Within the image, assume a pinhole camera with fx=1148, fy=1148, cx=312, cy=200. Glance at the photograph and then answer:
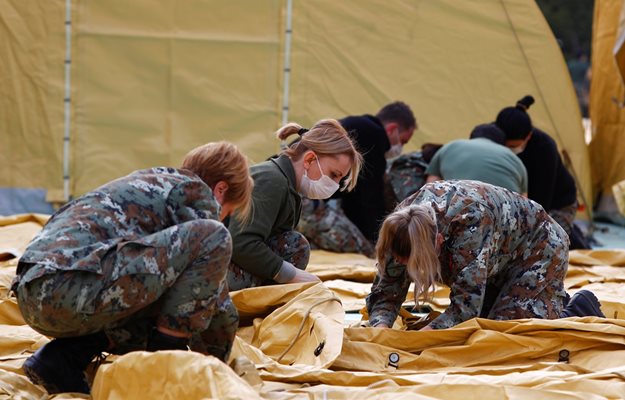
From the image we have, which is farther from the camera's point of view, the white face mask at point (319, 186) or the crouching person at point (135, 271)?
the white face mask at point (319, 186)

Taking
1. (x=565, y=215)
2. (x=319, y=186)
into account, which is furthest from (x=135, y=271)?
(x=565, y=215)

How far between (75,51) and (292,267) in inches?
160

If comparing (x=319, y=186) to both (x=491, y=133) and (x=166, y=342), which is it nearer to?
(x=166, y=342)

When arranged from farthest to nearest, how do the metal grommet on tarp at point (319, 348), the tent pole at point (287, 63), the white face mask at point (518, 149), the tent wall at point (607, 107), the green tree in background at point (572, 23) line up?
the green tree in background at point (572, 23) < the tent wall at point (607, 107) < the tent pole at point (287, 63) < the white face mask at point (518, 149) < the metal grommet on tarp at point (319, 348)

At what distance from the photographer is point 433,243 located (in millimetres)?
3463

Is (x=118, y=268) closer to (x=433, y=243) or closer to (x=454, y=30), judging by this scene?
(x=433, y=243)

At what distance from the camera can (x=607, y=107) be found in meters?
8.87

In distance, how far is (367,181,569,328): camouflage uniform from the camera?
3.61 meters

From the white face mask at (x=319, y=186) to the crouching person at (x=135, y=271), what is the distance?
1101 millimetres

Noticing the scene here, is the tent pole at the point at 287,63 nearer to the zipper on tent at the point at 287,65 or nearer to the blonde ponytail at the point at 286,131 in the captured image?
the zipper on tent at the point at 287,65

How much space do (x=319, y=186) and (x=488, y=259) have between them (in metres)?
0.76

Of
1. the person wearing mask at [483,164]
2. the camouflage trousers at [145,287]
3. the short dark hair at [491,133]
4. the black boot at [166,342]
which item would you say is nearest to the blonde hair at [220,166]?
the camouflage trousers at [145,287]

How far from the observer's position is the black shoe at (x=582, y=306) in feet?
12.9

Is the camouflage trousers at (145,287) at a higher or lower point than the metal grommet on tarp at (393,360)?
higher
